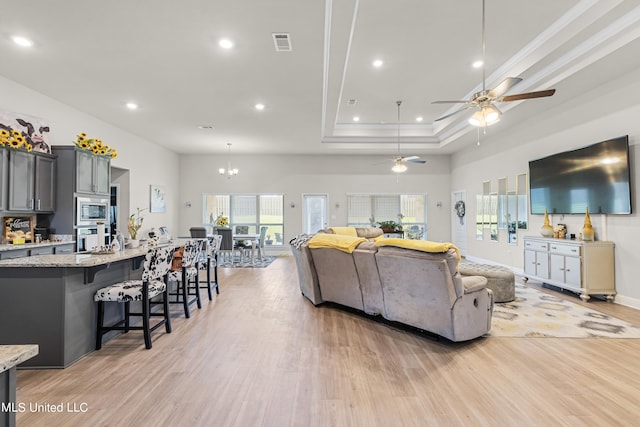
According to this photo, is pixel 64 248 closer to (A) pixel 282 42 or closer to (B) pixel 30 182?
(B) pixel 30 182

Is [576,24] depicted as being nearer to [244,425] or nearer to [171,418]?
[244,425]

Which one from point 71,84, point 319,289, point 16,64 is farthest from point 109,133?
point 319,289

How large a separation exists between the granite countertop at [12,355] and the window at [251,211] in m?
9.26

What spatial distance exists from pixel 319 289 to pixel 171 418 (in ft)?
8.65

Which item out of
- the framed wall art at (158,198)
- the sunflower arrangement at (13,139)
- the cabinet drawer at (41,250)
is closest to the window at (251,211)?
the framed wall art at (158,198)

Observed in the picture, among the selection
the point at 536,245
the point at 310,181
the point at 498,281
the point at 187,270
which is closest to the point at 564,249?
the point at 536,245

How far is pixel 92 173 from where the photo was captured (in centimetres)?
547

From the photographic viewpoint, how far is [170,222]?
31.7ft

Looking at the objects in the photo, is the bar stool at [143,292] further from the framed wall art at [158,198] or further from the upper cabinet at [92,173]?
the framed wall art at [158,198]

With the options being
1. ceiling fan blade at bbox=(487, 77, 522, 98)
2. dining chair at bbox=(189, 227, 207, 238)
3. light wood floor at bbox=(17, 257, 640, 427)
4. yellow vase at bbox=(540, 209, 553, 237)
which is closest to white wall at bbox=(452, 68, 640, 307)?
yellow vase at bbox=(540, 209, 553, 237)

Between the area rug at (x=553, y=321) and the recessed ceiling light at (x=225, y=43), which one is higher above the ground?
the recessed ceiling light at (x=225, y=43)

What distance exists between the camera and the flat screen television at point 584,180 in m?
4.41

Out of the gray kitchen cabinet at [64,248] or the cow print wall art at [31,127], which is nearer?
the cow print wall art at [31,127]

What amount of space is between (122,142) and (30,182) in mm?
3004
